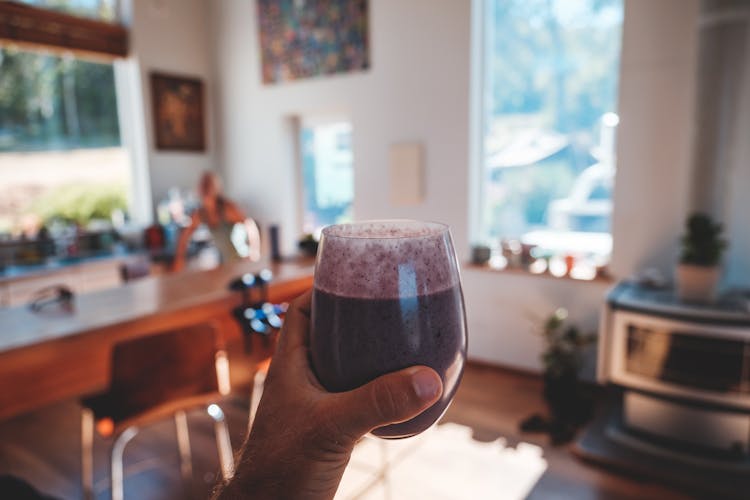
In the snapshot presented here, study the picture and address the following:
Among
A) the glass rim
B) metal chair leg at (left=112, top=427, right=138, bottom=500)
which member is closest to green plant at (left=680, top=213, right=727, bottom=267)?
the glass rim

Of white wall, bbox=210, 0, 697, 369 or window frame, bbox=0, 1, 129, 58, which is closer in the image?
white wall, bbox=210, 0, 697, 369

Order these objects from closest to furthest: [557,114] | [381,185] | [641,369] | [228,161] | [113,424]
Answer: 1. [113,424]
2. [641,369]
3. [557,114]
4. [381,185]
5. [228,161]

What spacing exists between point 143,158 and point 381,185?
2600mm

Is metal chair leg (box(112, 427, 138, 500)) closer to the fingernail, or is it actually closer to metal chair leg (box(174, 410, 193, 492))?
metal chair leg (box(174, 410, 193, 492))

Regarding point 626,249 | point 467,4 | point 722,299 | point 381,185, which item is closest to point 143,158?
point 381,185

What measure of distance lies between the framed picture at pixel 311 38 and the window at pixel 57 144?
1.65 m

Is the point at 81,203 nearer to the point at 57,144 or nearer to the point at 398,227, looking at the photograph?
the point at 57,144

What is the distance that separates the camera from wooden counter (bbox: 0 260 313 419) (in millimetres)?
1782

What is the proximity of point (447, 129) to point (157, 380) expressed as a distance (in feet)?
9.20

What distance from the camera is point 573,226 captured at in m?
3.66

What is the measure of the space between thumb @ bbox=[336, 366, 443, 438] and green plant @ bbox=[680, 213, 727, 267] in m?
2.72

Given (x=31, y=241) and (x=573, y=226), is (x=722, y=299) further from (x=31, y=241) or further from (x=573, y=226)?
(x=31, y=241)

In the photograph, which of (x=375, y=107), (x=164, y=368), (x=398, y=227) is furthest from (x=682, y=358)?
(x=375, y=107)

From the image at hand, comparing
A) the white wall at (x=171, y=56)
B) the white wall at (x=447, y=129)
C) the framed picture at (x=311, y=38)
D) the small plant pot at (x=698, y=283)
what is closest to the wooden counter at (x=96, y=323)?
the white wall at (x=447, y=129)
